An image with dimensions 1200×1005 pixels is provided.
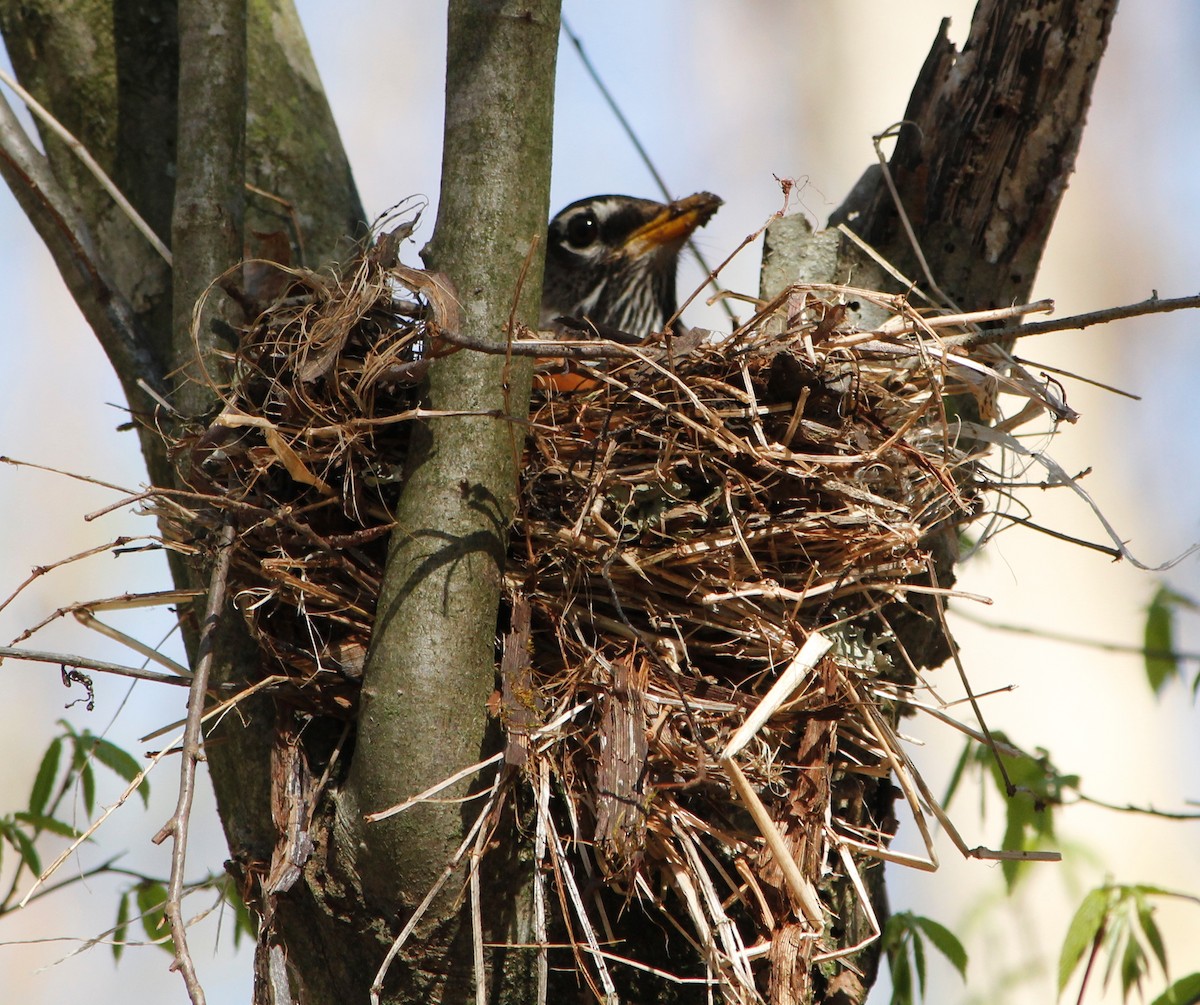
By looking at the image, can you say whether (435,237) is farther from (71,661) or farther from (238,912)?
(238,912)

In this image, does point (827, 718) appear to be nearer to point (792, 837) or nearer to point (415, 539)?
point (792, 837)

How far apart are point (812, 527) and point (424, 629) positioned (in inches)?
28.8

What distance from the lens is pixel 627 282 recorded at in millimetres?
4066

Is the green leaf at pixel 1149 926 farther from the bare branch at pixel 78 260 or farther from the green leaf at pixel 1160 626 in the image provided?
the bare branch at pixel 78 260

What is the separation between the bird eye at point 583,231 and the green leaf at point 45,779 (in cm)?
215

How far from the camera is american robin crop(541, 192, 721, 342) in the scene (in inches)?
158

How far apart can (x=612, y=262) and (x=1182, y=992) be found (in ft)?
8.49

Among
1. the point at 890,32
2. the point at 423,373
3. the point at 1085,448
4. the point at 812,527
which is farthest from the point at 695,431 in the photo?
the point at 890,32

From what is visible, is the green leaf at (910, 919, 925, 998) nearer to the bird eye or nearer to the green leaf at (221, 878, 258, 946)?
the green leaf at (221, 878, 258, 946)

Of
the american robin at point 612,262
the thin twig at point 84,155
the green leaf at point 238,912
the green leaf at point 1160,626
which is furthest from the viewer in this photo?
the american robin at point 612,262

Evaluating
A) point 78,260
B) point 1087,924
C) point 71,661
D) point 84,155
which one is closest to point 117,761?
point 71,661

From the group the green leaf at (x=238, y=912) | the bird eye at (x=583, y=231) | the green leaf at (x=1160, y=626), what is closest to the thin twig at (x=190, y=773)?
the green leaf at (x=238, y=912)

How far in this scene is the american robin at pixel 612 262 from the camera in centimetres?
402

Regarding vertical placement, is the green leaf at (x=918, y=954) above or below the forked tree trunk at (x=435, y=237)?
below
